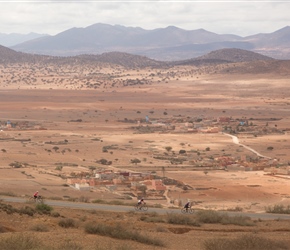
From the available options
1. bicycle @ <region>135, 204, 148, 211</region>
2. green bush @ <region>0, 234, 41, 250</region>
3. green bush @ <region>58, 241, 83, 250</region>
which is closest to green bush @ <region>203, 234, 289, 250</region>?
green bush @ <region>58, 241, 83, 250</region>

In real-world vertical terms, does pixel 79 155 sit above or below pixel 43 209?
below

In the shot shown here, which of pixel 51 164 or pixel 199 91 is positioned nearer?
pixel 51 164

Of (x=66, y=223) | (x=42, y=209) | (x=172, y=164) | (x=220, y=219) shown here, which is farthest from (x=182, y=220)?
(x=172, y=164)

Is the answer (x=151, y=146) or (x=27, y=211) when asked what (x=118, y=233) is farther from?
(x=151, y=146)

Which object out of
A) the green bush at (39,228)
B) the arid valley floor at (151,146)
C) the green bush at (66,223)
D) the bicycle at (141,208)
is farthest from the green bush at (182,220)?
the green bush at (39,228)

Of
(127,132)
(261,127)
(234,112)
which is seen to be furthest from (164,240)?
(234,112)

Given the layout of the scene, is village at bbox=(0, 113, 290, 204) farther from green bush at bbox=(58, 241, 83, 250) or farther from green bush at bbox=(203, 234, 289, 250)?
green bush at bbox=(58, 241, 83, 250)

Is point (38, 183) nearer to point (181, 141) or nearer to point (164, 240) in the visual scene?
point (164, 240)

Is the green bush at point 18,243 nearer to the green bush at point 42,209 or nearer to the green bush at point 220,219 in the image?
the green bush at point 42,209

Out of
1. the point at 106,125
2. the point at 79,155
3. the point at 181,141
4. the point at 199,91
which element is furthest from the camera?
the point at 199,91
